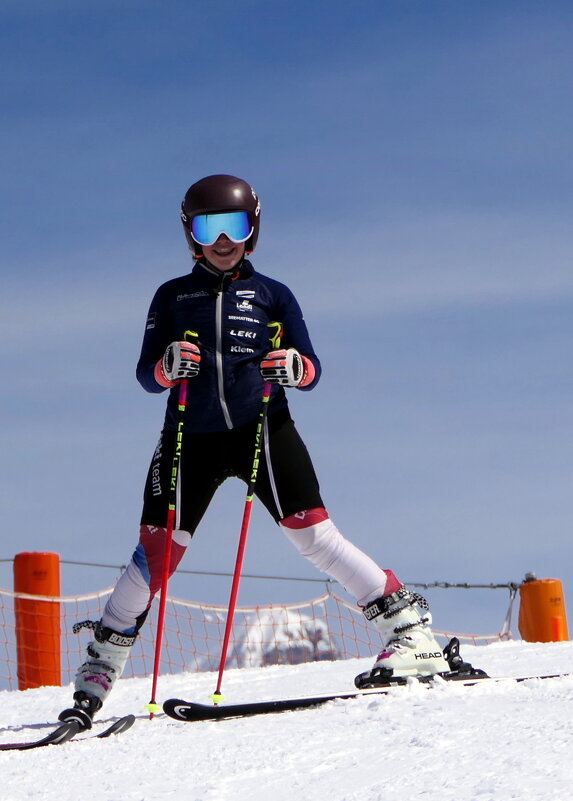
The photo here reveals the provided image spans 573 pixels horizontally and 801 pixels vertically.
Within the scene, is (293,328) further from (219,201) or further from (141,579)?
(141,579)

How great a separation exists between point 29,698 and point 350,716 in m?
3.45

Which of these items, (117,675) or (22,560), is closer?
(117,675)

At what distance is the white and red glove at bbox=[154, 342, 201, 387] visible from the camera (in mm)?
4464

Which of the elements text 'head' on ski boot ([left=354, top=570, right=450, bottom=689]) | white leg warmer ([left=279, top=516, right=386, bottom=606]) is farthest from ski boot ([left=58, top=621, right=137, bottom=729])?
text 'head' on ski boot ([left=354, top=570, right=450, bottom=689])

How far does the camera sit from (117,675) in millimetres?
4793

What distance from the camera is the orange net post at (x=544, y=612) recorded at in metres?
9.27

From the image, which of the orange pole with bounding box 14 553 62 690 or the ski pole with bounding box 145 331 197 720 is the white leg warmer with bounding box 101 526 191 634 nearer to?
the ski pole with bounding box 145 331 197 720

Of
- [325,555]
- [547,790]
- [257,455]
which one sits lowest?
[547,790]

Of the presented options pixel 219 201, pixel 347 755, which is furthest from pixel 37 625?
pixel 347 755

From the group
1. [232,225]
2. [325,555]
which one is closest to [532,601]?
[325,555]

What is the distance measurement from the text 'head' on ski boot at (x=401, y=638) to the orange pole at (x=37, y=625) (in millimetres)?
3622

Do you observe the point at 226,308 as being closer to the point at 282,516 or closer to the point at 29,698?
the point at 282,516

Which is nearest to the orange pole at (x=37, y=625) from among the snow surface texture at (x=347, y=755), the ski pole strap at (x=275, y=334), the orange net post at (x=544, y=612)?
the snow surface texture at (x=347, y=755)

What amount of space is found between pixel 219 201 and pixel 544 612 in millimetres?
5936
